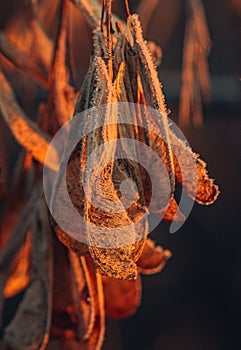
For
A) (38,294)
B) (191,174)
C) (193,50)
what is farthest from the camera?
(193,50)

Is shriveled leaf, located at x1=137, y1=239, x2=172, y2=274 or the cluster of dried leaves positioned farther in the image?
shriveled leaf, located at x1=137, y1=239, x2=172, y2=274

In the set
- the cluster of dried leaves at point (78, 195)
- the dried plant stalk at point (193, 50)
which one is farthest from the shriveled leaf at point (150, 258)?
the dried plant stalk at point (193, 50)

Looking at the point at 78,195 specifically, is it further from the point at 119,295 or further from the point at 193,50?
the point at 193,50

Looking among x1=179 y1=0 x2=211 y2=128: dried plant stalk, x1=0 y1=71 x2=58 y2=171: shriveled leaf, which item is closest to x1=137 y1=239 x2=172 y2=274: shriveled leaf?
x1=0 y1=71 x2=58 y2=171: shriveled leaf

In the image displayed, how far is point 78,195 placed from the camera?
39cm

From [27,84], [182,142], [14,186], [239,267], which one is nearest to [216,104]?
[239,267]

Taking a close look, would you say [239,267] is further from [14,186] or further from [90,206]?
[90,206]

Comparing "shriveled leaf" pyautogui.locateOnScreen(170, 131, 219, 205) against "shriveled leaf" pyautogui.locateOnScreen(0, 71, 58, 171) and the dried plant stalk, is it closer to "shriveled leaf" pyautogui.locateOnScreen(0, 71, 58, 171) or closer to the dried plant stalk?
"shriveled leaf" pyautogui.locateOnScreen(0, 71, 58, 171)

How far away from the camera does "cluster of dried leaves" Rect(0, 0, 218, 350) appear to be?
358mm

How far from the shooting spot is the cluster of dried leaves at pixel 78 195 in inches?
14.1

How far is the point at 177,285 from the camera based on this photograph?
1.05 meters

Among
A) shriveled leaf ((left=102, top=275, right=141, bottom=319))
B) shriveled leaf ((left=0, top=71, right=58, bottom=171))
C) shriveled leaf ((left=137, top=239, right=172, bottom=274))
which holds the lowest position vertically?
shriveled leaf ((left=102, top=275, right=141, bottom=319))

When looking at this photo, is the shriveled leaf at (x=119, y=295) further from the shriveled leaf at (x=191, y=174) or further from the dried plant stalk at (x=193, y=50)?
the dried plant stalk at (x=193, y=50)

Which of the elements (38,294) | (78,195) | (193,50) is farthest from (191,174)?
(193,50)
